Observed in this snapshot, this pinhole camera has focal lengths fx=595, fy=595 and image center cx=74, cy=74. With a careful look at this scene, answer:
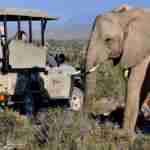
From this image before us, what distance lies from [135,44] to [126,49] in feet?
0.57

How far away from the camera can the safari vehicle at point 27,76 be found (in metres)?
11.8

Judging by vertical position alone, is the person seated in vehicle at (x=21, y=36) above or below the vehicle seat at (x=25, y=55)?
above

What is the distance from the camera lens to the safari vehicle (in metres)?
11.8

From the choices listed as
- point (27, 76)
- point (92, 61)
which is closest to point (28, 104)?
point (27, 76)

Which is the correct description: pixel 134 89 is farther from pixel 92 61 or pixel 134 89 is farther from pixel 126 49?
pixel 92 61

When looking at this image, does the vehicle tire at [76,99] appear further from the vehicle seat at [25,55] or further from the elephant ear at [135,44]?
the elephant ear at [135,44]

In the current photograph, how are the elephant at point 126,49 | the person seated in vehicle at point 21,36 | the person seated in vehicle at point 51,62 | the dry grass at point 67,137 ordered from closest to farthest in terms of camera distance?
the dry grass at point 67,137, the elephant at point 126,49, the person seated in vehicle at point 21,36, the person seated in vehicle at point 51,62

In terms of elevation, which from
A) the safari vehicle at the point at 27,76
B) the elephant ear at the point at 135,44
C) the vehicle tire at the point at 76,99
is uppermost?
the elephant ear at the point at 135,44

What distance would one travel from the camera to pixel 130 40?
9.95 meters

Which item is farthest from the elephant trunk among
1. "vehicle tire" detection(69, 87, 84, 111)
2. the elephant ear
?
"vehicle tire" detection(69, 87, 84, 111)

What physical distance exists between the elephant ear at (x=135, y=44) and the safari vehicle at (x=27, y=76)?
2701 mm

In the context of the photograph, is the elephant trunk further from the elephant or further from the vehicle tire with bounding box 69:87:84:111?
the vehicle tire with bounding box 69:87:84:111

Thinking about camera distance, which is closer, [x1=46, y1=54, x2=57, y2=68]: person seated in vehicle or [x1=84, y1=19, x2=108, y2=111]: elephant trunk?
[x1=84, y1=19, x2=108, y2=111]: elephant trunk

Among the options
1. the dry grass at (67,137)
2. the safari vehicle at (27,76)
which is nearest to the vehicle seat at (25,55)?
the safari vehicle at (27,76)
